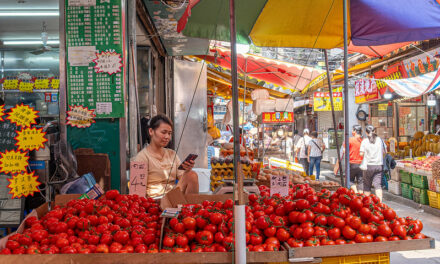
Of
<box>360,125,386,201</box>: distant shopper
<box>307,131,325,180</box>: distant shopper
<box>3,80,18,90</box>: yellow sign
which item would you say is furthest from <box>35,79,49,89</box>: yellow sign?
<box>307,131,325,180</box>: distant shopper

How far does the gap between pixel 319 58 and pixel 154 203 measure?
2812 centimetres

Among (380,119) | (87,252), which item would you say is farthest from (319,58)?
(87,252)

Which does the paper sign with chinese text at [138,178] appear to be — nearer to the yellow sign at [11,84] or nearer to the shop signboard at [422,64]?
the yellow sign at [11,84]

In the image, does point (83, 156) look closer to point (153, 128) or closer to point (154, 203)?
point (153, 128)

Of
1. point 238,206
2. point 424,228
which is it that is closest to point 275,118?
point 424,228

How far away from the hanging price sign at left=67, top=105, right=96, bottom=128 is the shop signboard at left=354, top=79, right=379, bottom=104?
42.7 feet

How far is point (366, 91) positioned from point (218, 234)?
1486cm

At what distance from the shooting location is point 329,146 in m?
23.3

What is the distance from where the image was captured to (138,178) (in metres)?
3.90

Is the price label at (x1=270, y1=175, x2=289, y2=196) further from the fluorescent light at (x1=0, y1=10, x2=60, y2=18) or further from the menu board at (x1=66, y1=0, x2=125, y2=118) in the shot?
the fluorescent light at (x1=0, y1=10, x2=60, y2=18)

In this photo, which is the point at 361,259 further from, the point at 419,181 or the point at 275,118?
the point at 275,118

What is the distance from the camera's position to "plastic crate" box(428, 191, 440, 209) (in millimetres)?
8547

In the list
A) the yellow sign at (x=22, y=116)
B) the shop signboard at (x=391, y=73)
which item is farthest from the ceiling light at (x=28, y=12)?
the shop signboard at (x=391, y=73)

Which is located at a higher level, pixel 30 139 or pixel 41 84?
pixel 41 84
